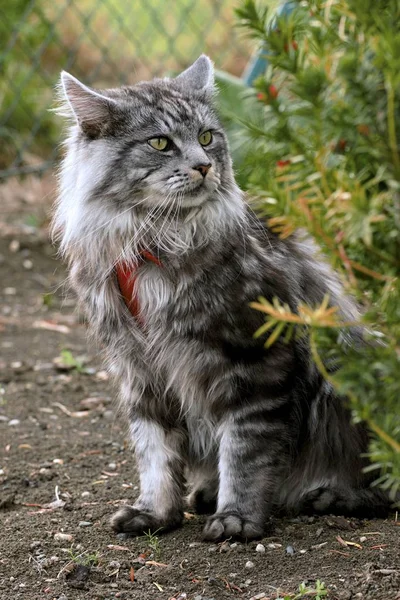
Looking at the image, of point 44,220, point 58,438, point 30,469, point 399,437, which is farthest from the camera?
point 44,220

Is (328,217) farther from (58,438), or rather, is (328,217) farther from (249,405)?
(58,438)

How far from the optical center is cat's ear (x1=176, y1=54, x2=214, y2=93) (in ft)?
11.4

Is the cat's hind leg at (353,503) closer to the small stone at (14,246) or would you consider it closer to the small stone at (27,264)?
the small stone at (27,264)

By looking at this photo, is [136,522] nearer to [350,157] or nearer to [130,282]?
[130,282]

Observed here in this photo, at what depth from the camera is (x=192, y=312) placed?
9.91ft

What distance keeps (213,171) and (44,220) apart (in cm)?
438

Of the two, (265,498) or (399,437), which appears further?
(265,498)

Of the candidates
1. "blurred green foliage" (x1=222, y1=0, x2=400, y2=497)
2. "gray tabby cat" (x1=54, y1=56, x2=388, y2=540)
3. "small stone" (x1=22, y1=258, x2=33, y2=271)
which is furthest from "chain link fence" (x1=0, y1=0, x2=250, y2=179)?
"blurred green foliage" (x1=222, y1=0, x2=400, y2=497)

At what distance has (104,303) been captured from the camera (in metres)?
3.20

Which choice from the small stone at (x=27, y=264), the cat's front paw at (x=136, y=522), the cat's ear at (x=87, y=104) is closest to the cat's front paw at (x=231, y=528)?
the cat's front paw at (x=136, y=522)

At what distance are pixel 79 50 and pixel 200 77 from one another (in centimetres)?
546

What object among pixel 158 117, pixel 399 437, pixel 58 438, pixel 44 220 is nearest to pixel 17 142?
pixel 44 220

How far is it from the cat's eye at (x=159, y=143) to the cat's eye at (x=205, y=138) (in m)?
0.15

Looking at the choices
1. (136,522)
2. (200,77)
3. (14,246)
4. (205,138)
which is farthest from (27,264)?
(136,522)
